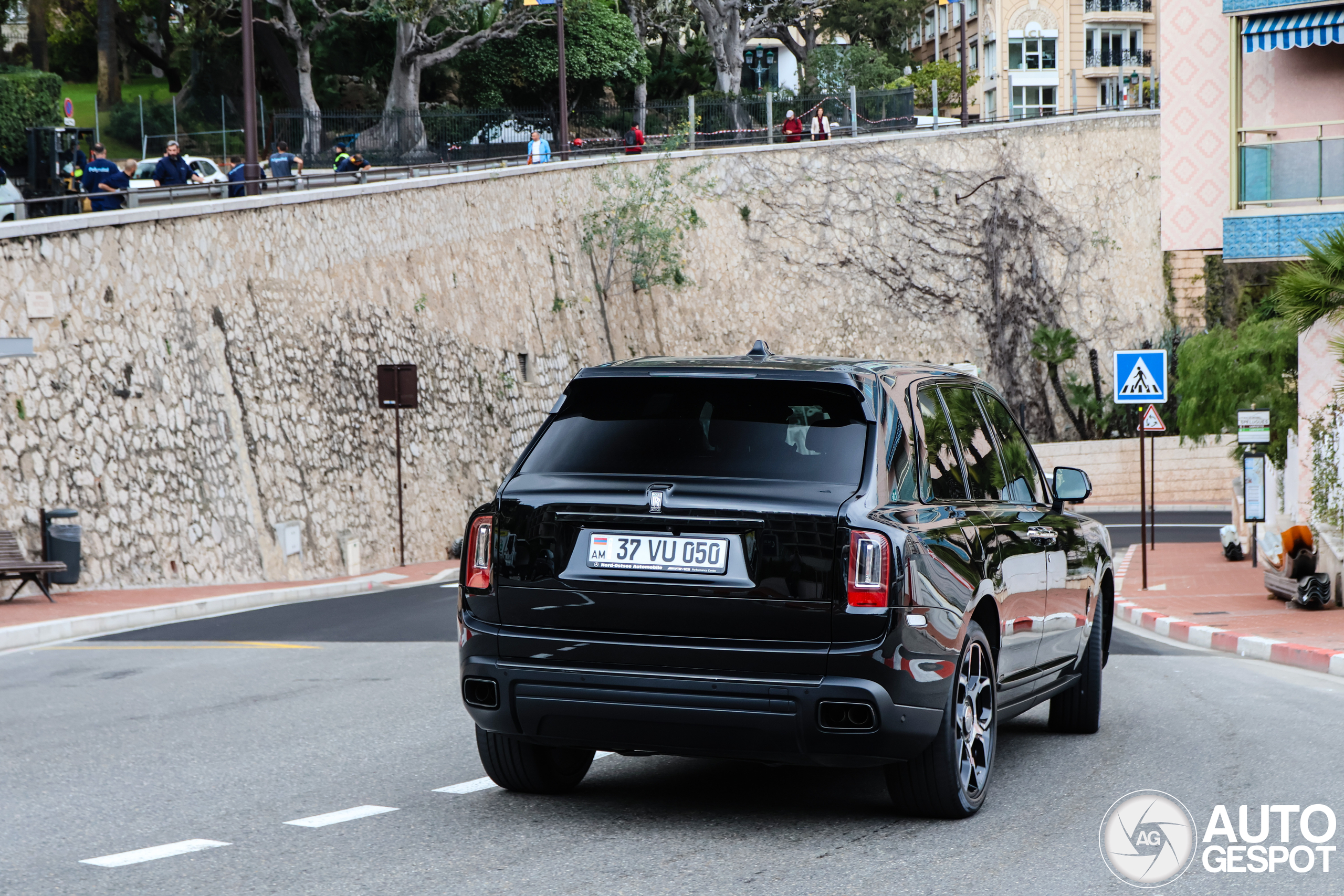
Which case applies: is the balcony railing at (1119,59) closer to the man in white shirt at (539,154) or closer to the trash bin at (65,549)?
the man in white shirt at (539,154)

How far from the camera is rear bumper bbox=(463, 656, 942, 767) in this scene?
5273mm

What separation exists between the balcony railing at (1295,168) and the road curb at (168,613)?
13.5 m

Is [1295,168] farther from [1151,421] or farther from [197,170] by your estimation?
[197,170]

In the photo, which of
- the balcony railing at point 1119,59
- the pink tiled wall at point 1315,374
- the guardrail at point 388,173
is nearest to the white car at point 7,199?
the guardrail at point 388,173

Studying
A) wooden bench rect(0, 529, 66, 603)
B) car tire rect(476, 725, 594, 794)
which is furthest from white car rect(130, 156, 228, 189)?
car tire rect(476, 725, 594, 794)

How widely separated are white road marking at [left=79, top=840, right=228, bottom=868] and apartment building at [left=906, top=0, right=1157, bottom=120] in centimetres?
8076

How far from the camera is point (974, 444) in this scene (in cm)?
671

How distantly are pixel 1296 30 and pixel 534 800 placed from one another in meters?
17.4

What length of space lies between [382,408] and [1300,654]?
59.8 ft

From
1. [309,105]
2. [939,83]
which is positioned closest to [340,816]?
[309,105]

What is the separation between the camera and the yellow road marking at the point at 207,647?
13.5m

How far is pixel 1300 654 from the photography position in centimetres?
1246

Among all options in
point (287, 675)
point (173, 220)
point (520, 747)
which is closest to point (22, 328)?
point (173, 220)

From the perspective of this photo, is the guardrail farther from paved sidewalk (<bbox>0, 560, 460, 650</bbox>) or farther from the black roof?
the black roof
